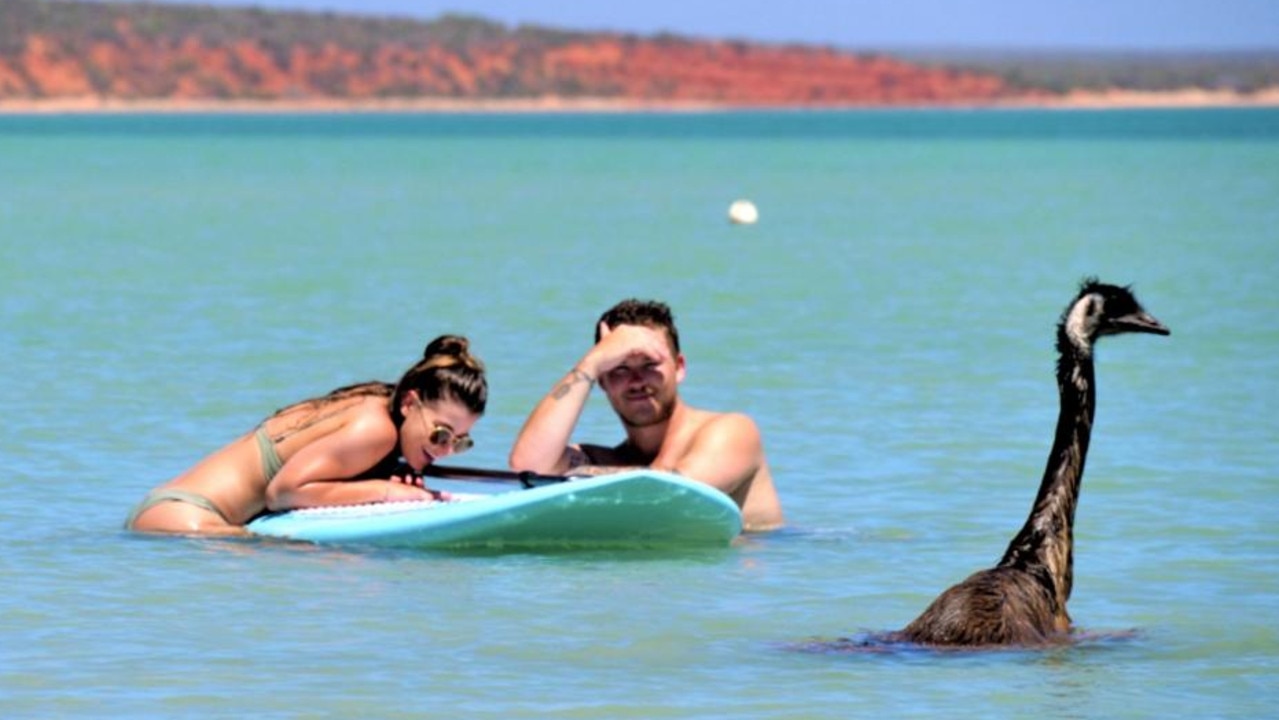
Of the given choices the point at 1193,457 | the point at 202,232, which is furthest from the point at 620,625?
the point at 202,232

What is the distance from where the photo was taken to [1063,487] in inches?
332

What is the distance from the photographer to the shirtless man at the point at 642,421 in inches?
404

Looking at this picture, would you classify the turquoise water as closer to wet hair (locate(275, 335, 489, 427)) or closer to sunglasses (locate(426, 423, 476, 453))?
sunglasses (locate(426, 423, 476, 453))

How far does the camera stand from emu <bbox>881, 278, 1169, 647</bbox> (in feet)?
27.7

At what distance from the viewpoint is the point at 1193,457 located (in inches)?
563

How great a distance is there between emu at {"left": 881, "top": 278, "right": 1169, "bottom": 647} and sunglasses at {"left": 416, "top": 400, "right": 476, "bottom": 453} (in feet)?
7.17

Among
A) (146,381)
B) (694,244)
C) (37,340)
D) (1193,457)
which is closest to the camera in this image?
(1193,457)

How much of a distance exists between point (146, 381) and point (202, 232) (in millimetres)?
21011

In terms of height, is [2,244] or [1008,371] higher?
[2,244]

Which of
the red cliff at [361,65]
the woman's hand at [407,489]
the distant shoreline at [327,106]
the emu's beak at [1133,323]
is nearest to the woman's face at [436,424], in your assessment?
the woman's hand at [407,489]

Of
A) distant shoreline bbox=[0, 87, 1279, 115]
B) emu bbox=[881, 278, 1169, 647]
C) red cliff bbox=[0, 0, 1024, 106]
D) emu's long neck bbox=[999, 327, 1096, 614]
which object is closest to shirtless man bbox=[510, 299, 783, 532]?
emu bbox=[881, 278, 1169, 647]

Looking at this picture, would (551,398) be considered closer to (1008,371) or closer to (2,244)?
(1008,371)

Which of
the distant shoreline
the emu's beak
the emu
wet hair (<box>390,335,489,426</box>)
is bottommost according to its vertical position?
the emu

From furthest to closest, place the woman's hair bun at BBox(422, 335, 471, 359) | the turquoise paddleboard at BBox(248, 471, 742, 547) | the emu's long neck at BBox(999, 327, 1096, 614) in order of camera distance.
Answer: the turquoise paddleboard at BBox(248, 471, 742, 547) → the woman's hair bun at BBox(422, 335, 471, 359) → the emu's long neck at BBox(999, 327, 1096, 614)
